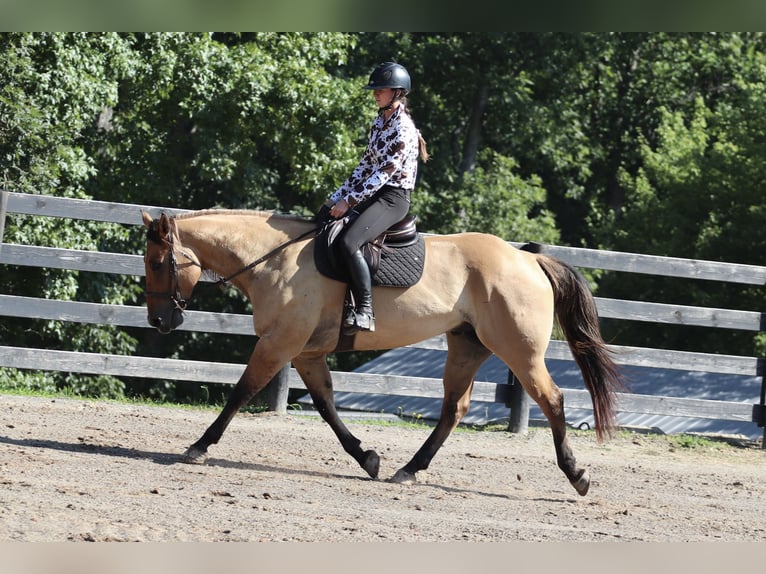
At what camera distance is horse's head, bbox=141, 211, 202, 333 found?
238 inches

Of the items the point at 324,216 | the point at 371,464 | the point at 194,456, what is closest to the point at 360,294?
the point at 324,216

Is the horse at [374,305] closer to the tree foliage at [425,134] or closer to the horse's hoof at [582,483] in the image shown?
the horse's hoof at [582,483]

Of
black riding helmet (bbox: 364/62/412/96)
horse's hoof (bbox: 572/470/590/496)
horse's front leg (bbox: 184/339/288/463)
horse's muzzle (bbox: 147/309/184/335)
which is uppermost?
black riding helmet (bbox: 364/62/412/96)

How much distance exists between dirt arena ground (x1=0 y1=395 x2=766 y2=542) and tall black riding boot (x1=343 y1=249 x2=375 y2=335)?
97cm


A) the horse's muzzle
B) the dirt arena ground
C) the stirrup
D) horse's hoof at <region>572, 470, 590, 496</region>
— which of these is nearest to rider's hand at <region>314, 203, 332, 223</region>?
the stirrup

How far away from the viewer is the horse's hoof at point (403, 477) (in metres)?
6.09

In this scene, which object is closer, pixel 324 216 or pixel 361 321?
pixel 361 321

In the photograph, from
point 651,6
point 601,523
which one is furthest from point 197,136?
point 651,6

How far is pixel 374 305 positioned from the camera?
6109 millimetres

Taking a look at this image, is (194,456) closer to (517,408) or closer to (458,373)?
(458,373)

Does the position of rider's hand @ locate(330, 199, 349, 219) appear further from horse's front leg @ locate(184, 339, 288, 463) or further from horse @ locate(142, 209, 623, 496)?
horse's front leg @ locate(184, 339, 288, 463)

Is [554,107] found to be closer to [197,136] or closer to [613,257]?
[197,136]

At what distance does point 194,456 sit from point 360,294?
1.41m

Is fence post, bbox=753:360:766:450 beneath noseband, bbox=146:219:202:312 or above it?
beneath
